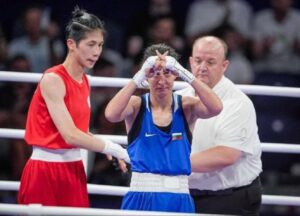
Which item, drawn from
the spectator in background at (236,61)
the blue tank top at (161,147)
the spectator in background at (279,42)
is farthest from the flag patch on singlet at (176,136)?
the spectator in background at (279,42)

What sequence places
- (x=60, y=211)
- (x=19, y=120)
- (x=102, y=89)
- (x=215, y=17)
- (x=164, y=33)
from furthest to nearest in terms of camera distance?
(x=215, y=17) → (x=164, y=33) → (x=102, y=89) → (x=19, y=120) → (x=60, y=211)

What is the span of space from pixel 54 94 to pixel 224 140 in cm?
110

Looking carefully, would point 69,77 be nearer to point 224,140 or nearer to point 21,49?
point 224,140

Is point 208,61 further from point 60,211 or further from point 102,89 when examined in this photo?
point 102,89

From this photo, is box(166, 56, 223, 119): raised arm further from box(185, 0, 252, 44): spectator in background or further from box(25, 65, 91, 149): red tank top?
box(185, 0, 252, 44): spectator in background

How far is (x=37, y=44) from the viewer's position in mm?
8266

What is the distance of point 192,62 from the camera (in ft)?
18.2

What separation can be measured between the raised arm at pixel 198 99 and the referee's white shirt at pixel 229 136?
432 millimetres

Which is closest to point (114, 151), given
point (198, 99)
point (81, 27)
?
point (198, 99)

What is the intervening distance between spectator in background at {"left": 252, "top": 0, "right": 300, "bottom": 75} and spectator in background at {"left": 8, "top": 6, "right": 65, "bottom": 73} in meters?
1.77

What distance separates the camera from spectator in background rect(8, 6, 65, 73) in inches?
321

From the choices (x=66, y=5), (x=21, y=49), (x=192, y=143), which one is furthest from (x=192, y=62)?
(x=66, y=5)

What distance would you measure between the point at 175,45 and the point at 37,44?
1.20 meters

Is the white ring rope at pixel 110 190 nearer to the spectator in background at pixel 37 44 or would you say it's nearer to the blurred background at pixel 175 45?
the blurred background at pixel 175 45
